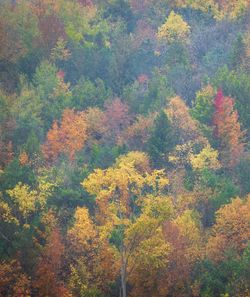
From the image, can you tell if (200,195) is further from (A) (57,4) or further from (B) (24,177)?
(A) (57,4)

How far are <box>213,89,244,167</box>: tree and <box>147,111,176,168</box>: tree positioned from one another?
17.0ft

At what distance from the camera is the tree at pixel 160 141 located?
68.2 m

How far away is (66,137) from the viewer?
7412 cm

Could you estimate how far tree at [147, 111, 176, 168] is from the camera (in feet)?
224

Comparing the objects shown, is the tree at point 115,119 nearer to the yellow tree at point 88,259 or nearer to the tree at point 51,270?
the yellow tree at point 88,259

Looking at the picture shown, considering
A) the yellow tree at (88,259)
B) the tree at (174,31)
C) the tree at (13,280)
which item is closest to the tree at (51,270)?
the tree at (13,280)

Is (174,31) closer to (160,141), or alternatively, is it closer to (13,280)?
(160,141)

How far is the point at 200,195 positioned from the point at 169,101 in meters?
17.0

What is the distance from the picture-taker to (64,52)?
88812 mm

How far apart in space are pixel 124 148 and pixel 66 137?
7.98m

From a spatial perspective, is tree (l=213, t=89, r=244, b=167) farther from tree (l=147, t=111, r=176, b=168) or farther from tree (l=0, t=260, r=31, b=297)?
tree (l=0, t=260, r=31, b=297)

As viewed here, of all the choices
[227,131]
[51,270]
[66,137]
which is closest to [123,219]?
[51,270]

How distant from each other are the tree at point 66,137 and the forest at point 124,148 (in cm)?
13

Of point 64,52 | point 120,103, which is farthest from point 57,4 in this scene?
point 120,103
